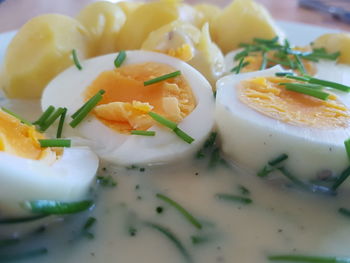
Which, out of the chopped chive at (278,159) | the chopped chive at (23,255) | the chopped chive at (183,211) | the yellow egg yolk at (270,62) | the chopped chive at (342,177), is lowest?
the chopped chive at (23,255)

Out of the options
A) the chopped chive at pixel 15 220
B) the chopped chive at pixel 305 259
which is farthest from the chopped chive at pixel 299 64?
the chopped chive at pixel 15 220

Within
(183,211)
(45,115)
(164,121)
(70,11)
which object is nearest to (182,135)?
(164,121)

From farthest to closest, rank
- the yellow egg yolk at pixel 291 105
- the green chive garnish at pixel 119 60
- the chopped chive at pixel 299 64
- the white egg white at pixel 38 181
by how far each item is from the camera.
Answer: the chopped chive at pixel 299 64, the green chive garnish at pixel 119 60, the yellow egg yolk at pixel 291 105, the white egg white at pixel 38 181

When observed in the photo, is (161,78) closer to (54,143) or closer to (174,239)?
(54,143)

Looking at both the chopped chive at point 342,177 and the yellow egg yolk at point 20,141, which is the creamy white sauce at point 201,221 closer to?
the chopped chive at point 342,177

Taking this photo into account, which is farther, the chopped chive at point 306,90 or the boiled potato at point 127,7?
the boiled potato at point 127,7

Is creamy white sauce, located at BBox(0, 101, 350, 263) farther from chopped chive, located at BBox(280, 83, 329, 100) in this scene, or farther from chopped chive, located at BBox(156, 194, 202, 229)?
chopped chive, located at BBox(280, 83, 329, 100)
